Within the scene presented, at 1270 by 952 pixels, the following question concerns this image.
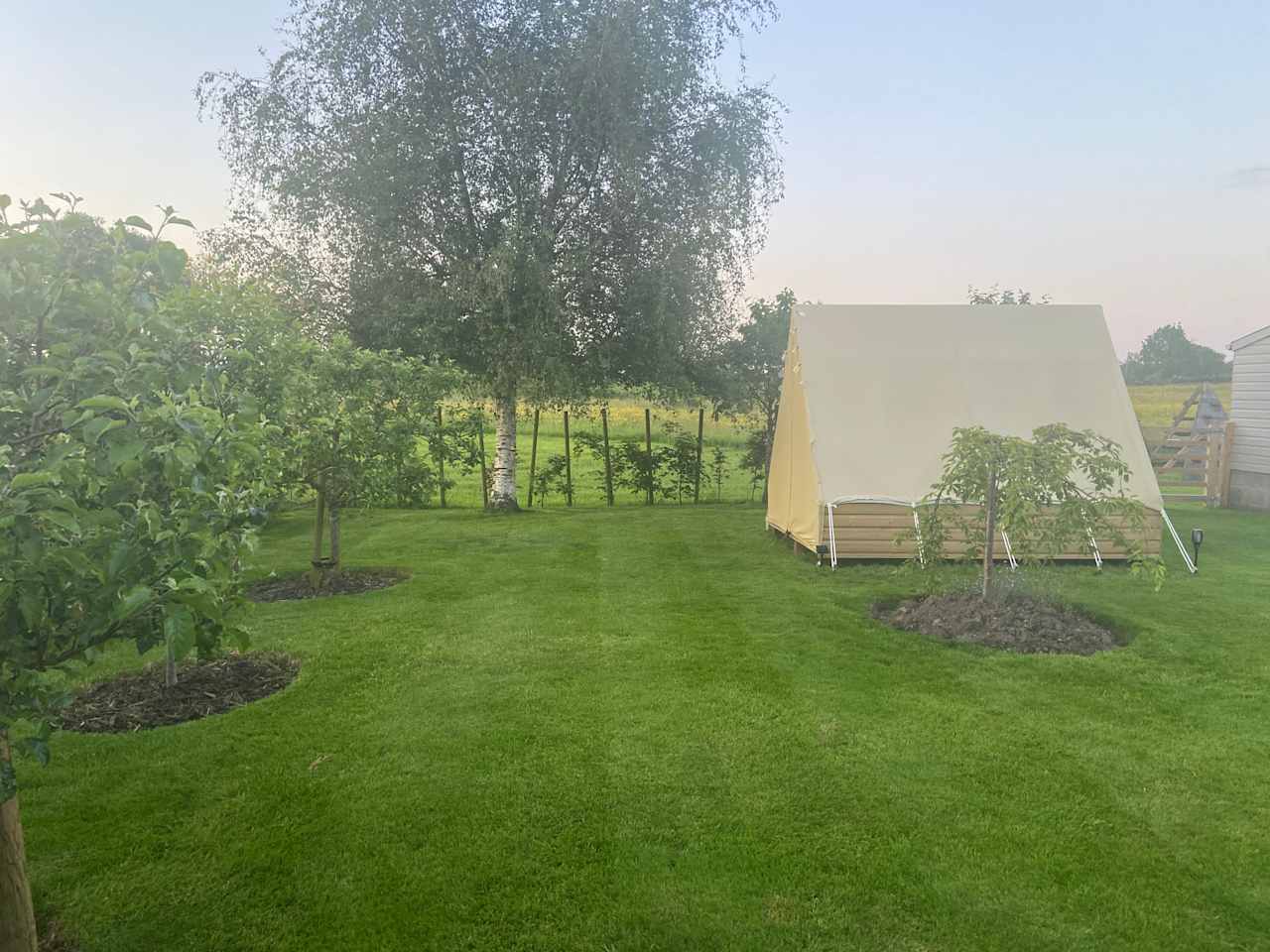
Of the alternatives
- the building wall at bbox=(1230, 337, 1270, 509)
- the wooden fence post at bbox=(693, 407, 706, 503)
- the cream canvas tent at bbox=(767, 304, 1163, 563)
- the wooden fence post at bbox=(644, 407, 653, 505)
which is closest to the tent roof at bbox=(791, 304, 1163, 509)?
the cream canvas tent at bbox=(767, 304, 1163, 563)

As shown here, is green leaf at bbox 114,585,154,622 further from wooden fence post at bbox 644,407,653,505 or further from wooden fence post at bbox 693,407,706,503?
wooden fence post at bbox 693,407,706,503

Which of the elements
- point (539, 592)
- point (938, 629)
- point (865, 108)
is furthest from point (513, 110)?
point (938, 629)

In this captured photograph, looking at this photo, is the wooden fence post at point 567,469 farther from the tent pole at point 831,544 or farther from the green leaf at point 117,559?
the green leaf at point 117,559

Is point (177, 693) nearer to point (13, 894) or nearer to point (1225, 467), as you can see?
point (13, 894)

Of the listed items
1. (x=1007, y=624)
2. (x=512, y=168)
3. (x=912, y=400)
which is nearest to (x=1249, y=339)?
(x=912, y=400)

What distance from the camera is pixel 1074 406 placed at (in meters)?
8.60

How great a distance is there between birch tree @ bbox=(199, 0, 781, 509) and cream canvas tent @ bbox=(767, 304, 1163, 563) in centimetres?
382

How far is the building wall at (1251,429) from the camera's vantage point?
41.7 feet

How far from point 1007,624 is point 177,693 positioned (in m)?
5.63

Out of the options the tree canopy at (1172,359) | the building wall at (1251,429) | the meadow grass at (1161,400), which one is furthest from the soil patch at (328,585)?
the tree canopy at (1172,359)

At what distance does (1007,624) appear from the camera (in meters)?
5.70

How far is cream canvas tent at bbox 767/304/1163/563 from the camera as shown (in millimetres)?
8062

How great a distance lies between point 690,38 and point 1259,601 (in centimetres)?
1070

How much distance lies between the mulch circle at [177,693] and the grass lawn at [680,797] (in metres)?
0.19
